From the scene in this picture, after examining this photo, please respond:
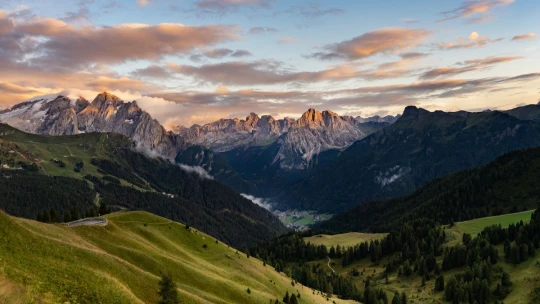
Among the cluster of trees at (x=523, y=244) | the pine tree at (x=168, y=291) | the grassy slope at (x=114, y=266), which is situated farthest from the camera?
the cluster of trees at (x=523, y=244)

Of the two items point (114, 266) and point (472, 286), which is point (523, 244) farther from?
point (114, 266)

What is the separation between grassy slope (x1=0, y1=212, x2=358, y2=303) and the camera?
1991 inches

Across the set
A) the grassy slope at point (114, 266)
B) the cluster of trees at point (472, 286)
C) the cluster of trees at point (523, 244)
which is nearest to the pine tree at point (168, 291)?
the grassy slope at point (114, 266)

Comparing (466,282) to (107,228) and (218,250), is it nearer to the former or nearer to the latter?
(218,250)

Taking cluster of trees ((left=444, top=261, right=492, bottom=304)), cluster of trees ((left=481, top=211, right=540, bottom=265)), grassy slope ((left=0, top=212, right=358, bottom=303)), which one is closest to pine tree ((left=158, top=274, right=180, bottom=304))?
grassy slope ((left=0, top=212, right=358, bottom=303))

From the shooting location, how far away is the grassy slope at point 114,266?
166ft

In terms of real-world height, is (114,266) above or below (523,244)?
above

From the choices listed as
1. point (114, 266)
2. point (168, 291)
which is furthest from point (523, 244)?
point (114, 266)

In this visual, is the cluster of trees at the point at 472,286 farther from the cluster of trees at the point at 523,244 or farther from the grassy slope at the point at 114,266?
the grassy slope at the point at 114,266

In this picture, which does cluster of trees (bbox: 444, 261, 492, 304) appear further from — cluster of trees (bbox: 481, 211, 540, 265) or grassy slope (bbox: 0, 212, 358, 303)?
grassy slope (bbox: 0, 212, 358, 303)

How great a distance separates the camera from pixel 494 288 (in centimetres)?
15988

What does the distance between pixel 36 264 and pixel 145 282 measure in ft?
59.8

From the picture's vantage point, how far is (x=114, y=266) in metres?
66.4

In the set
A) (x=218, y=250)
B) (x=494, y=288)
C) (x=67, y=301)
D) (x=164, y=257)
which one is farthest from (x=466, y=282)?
(x=67, y=301)
